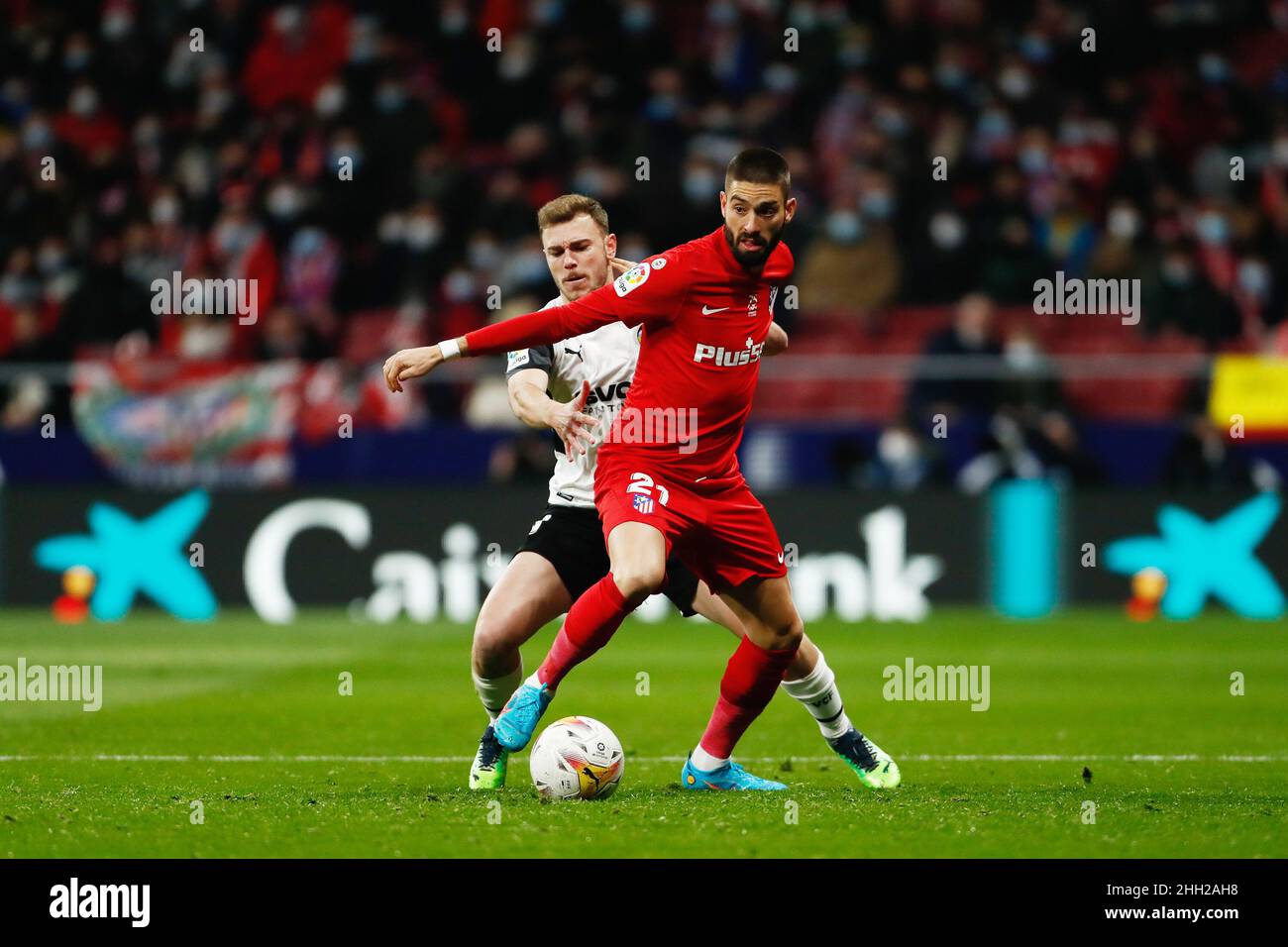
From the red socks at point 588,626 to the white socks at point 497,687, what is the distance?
24.7 inches

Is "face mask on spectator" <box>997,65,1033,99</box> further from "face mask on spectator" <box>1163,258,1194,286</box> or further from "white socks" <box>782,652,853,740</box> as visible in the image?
"white socks" <box>782,652,853,740</box>

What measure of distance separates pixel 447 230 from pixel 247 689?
8.62 m

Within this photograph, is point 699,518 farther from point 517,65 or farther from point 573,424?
point 517,65

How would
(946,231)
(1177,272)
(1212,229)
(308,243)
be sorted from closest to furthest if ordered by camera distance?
(1177,272)
(946,231)
(1212,229)
(308,243)

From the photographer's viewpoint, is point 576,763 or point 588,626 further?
point 576,763

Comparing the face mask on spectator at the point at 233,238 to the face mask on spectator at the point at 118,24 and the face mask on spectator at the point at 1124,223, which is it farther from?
the face mask on spectator at the point at 1124,223

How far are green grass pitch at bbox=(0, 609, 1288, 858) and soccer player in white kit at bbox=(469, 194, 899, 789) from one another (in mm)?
308

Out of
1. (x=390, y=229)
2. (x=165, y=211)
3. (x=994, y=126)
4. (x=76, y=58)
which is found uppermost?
(x=76, y=58)

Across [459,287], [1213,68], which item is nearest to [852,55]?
[1213,68]

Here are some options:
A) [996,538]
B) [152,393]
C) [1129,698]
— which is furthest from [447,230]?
[1129,698]

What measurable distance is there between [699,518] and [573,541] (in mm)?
789

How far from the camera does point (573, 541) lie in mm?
7812

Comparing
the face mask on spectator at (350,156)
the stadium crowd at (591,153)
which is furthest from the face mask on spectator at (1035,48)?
the face mask on spectator at (350,156)

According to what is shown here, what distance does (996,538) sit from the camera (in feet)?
53.3
